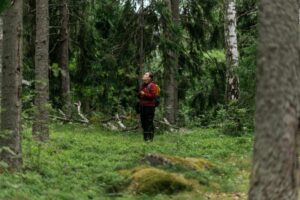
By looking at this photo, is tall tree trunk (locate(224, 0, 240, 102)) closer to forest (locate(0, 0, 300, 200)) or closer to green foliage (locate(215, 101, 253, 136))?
forest (locate(0, 0, 300, 200))

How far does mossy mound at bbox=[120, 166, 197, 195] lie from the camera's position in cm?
857

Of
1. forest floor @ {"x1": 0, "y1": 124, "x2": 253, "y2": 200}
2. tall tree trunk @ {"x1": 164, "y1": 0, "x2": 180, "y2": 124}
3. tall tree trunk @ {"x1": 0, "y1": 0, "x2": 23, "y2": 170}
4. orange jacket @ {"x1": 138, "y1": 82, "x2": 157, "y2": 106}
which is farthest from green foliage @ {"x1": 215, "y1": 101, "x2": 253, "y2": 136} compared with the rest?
tall tree trunk @ {"x1": 0, "y1": 0, "x2": 23, "y2": 170}

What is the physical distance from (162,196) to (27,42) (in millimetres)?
15123

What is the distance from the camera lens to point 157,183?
868 cm

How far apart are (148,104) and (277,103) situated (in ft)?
31.0

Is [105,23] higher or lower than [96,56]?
higher

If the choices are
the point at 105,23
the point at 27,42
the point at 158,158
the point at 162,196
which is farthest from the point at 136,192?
the point at 105,23

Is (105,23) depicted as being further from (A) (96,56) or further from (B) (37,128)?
(B) (37,128)

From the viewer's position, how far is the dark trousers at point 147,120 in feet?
49.2

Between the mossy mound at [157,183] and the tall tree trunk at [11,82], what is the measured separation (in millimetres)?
1831

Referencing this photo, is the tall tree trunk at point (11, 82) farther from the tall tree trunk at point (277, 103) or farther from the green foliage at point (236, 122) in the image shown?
the green foliage at point (236, 122)

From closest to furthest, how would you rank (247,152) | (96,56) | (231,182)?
1. (231,182)
2. (247,152)
3. (96,56)

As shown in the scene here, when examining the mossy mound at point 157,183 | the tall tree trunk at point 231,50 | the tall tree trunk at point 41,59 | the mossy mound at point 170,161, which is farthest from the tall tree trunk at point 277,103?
the tall tree trunk at point 231,50

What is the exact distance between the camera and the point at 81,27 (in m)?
23.2
